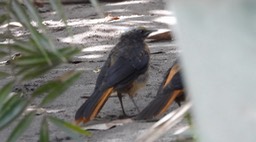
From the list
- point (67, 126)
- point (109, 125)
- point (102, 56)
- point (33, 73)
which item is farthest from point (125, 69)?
point (33, 73)

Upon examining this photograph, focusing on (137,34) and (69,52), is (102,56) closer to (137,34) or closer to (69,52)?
(137,34)

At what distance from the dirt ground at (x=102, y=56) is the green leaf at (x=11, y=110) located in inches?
83.4

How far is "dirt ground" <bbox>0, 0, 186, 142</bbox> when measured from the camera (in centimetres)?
585

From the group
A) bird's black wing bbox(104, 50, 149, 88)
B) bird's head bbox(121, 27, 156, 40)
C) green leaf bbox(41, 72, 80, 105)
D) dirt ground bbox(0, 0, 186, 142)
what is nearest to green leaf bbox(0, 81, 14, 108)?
green leaf bbox(41, 72, 80, 105)

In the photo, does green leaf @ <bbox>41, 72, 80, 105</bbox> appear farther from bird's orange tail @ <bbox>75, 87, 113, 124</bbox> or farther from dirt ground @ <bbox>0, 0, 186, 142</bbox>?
bird's orange tail @ <bbox>75, 87, 113, 124</bbox>

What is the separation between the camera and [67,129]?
130 inches

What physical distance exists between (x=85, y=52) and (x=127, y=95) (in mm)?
1473

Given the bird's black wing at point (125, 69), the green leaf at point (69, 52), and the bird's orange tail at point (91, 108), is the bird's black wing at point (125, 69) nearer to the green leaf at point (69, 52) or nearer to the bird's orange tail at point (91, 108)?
the bird's orange tail at point (91, 108)

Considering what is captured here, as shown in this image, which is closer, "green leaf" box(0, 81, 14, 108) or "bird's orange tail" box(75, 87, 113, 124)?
"green leaf" box(0, 81, 14, 108)

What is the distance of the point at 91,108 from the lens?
608cm

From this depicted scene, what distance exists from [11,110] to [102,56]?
534 centimetres

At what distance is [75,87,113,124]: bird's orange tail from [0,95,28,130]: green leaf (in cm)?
279

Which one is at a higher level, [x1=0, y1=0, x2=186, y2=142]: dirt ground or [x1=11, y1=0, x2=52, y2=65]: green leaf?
[x1=11, y1=0, x2=52, y2=65]: green leaf

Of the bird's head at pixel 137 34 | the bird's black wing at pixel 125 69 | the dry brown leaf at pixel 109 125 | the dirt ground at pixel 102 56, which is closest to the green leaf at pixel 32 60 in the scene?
the dirt ground at pixel 102 56
